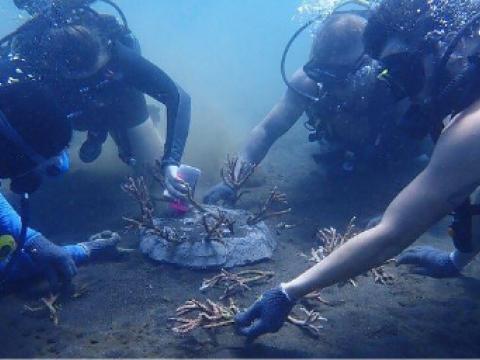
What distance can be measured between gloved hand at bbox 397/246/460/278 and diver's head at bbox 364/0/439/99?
2214mm

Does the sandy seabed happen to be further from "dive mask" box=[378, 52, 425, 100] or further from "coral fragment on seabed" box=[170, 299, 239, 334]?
"dive mask" box=[378, 52, 425, 100]

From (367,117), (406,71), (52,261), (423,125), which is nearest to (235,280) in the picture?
(52,261)

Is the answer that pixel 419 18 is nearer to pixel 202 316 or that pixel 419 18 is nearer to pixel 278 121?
pixel 202 316

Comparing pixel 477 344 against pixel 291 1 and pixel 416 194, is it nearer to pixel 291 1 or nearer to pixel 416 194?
pixel 416 194

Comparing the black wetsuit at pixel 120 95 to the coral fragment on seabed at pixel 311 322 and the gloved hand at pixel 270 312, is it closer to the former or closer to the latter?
the coral fragment on seabed at pixel 311 322

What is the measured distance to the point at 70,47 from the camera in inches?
202

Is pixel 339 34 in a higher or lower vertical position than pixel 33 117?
higher

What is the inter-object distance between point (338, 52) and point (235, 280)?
3505 mm

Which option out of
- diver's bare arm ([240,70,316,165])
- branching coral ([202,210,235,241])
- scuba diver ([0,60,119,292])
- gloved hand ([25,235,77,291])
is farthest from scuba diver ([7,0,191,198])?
gloved hand ([25,235,77,291])

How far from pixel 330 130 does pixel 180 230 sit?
2972mm

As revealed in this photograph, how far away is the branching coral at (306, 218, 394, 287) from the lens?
175 inches

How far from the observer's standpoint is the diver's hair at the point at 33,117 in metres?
3.08

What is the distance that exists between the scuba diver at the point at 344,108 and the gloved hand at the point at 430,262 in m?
1.47

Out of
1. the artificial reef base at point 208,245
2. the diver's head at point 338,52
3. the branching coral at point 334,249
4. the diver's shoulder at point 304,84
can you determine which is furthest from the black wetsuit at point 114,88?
the branching coral at point 334,249
